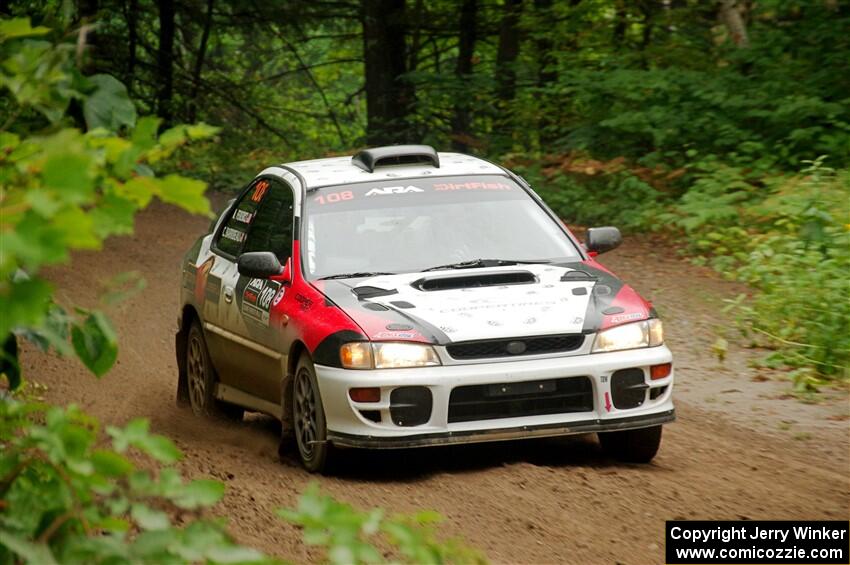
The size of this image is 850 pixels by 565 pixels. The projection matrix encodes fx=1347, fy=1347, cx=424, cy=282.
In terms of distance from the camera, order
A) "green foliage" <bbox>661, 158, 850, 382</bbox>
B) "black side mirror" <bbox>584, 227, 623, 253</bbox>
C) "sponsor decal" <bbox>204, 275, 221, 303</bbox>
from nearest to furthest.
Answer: "black side mirror" <bbox>584, 227, 623, 253</bbox>, "sponsor decal" <bbox>204, 275, 221, 303</bbox>, "green foliage" <bbox>661, 158, 850, 382</bbox>

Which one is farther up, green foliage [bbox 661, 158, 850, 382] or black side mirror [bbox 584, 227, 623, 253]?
black side mirror [bbox 584, 227, 623, 253]

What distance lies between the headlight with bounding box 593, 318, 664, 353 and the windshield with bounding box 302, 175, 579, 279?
1.08 m

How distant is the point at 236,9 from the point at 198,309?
55.7 feet

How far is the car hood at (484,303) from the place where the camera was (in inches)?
282

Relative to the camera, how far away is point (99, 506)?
3260 millimetres

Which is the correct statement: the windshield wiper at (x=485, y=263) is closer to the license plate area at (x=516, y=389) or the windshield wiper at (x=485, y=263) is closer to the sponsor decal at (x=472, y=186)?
the sponsor decal at (x=472, y=186)

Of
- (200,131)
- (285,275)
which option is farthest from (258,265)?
(200,131)

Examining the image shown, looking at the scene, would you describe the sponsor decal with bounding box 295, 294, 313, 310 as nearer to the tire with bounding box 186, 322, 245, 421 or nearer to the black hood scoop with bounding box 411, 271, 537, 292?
the black hood scoop with bounding box 411, 271, 537, 292

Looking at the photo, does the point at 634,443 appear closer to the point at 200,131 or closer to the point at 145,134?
the point at 200,131

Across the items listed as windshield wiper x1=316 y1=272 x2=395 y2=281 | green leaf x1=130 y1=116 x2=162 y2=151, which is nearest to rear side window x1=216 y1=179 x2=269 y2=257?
windshield wiper x1=316 y1=272 x2=395 y2=281

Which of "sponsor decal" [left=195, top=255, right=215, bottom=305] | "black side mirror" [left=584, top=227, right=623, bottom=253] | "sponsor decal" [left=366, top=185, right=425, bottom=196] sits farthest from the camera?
"sponsor decal" [left=195, top=255, right=215, bottom=305]

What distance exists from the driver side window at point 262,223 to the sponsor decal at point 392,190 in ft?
1.78

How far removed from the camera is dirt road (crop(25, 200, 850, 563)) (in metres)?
6.10

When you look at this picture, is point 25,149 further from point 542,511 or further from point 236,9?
point 236,9
